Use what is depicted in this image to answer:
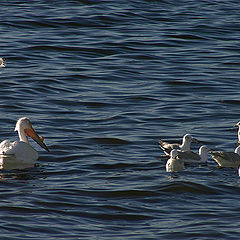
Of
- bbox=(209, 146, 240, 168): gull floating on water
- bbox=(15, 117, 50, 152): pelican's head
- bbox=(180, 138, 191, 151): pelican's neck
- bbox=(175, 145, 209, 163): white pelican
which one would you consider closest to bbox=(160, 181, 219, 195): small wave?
bbox=(209, 146, 240, 168): gull floating on water

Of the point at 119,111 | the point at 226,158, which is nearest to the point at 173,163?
the point at 226,158

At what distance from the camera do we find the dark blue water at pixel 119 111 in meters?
10.5

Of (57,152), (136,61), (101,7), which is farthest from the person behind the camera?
(101,7)

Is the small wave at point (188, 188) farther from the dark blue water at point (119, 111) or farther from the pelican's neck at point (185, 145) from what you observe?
the pelican's neck at point (185, 145)

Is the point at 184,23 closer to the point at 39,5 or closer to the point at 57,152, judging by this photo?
the point at 39,5

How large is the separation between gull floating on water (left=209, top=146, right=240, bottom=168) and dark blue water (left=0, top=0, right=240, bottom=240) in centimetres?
16

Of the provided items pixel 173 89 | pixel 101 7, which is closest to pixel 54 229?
pixel 173 89

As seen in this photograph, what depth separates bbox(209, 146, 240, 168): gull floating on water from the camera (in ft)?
43.1

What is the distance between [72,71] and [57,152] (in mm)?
6794

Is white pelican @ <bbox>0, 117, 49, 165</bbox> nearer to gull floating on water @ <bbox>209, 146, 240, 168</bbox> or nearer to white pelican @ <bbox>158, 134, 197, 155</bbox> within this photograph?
white pelican @ <bbox>158, 134, 197, 155</bbox>

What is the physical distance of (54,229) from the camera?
992 cm

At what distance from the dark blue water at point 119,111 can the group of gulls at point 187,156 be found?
0.60ft

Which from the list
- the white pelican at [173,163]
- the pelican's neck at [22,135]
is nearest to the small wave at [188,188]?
the white pelican at [173,163]

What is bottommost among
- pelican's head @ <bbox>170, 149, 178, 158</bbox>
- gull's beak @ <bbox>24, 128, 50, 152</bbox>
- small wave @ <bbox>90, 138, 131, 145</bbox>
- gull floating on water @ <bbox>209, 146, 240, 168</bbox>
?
small wave @ <bbox>90, 138, 131, 145</bbox>
